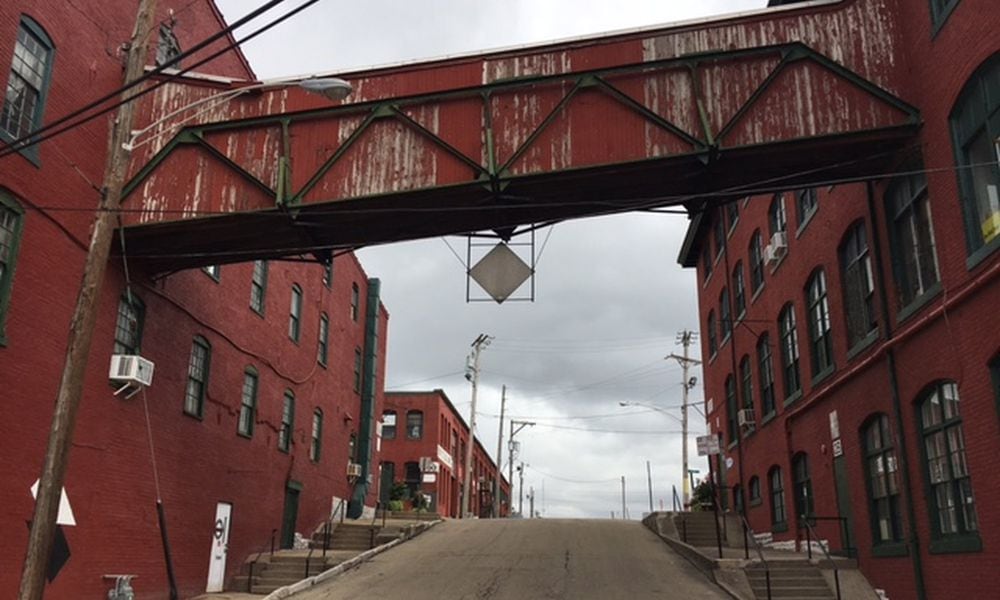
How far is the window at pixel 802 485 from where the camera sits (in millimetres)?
21234

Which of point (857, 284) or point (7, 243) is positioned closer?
point (7, 243)

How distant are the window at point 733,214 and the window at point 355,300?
15171mm

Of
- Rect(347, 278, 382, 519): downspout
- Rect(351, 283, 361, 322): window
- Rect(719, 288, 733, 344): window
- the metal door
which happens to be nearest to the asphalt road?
the metal door

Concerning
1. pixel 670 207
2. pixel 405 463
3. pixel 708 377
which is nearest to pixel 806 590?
pixel 670 207

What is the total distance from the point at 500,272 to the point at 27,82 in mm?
8434

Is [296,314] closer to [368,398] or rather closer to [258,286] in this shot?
[258,286]

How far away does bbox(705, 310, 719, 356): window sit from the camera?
3372 cm

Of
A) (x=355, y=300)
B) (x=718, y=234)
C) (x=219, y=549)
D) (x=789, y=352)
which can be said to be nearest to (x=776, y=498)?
(x=789, y=352)

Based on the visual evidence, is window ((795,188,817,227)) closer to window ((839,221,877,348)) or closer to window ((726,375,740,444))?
window ((839,221,877,348))

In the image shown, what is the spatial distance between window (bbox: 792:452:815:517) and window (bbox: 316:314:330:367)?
53.4ft

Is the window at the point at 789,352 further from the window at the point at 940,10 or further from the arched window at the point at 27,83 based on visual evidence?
the arched window at the point at 27,83

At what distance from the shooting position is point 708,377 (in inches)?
1377

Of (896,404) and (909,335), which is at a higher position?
(909,335)

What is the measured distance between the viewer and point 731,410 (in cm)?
3078
